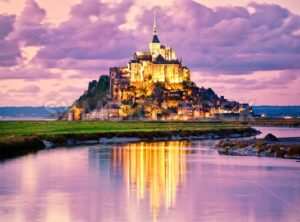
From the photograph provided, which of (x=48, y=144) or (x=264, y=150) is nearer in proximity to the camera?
(x=264, y=150)

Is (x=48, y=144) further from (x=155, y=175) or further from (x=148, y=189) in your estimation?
(x=148, y=189)

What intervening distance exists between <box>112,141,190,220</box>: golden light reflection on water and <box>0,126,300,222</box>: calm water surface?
0.11ft

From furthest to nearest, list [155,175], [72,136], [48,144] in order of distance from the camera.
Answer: [72,136] < [48,144] < [155,175]

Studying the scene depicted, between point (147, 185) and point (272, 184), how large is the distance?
5695 millimetres

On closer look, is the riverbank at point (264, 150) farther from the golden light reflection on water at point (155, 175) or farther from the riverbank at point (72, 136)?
the riverbank at point (72, 136)

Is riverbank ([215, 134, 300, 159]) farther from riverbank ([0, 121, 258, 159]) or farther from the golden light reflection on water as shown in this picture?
riverbank ([0, 121, 258, 159])

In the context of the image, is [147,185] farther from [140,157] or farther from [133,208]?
[140,157]

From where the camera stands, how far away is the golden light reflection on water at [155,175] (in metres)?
26.2

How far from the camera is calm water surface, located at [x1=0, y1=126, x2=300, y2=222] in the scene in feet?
73.5

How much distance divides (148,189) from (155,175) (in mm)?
6650

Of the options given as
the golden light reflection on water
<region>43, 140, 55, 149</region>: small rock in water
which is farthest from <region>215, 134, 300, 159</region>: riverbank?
<region>43, 140, 55, 149</region>: small rock in water

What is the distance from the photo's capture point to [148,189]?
94.9 feet

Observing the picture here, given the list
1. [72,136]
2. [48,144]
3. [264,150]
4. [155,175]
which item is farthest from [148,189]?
[72,136]

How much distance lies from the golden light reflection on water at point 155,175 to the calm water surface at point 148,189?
0.11 ft
